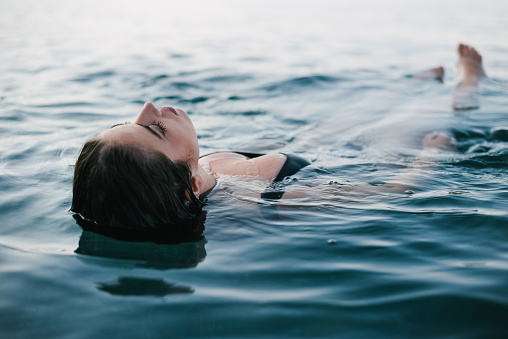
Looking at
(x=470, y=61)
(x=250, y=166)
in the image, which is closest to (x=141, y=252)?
(x=250, y=166)

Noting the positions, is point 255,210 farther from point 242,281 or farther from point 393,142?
point 393,142

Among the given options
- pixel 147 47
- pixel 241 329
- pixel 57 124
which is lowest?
pixel 241 329

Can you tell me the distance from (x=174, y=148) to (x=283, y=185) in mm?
982

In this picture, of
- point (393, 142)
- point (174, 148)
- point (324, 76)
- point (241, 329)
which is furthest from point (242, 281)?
point (324, 76)

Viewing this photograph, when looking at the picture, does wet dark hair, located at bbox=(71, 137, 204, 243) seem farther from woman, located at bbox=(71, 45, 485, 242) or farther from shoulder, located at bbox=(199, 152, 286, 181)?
shoulder, located at bbox=(199, 152, 286, 181)

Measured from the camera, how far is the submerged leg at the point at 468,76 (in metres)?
5.80

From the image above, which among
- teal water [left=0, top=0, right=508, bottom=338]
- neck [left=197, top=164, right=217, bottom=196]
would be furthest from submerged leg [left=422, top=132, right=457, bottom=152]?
neck [left=197, top=164, right=217, bottom=196]

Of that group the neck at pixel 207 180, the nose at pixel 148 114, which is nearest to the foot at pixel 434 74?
the neck at pixel 207 180

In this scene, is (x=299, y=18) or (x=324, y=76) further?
(x=299, y=18)

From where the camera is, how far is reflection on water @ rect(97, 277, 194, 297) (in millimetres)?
2135

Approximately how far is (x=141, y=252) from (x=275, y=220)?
0.86 m

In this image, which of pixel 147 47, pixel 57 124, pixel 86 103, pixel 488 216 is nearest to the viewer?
pixel 488 216

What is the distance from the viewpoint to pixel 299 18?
17781mm

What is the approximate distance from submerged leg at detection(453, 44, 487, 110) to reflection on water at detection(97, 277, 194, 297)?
4690 mm
